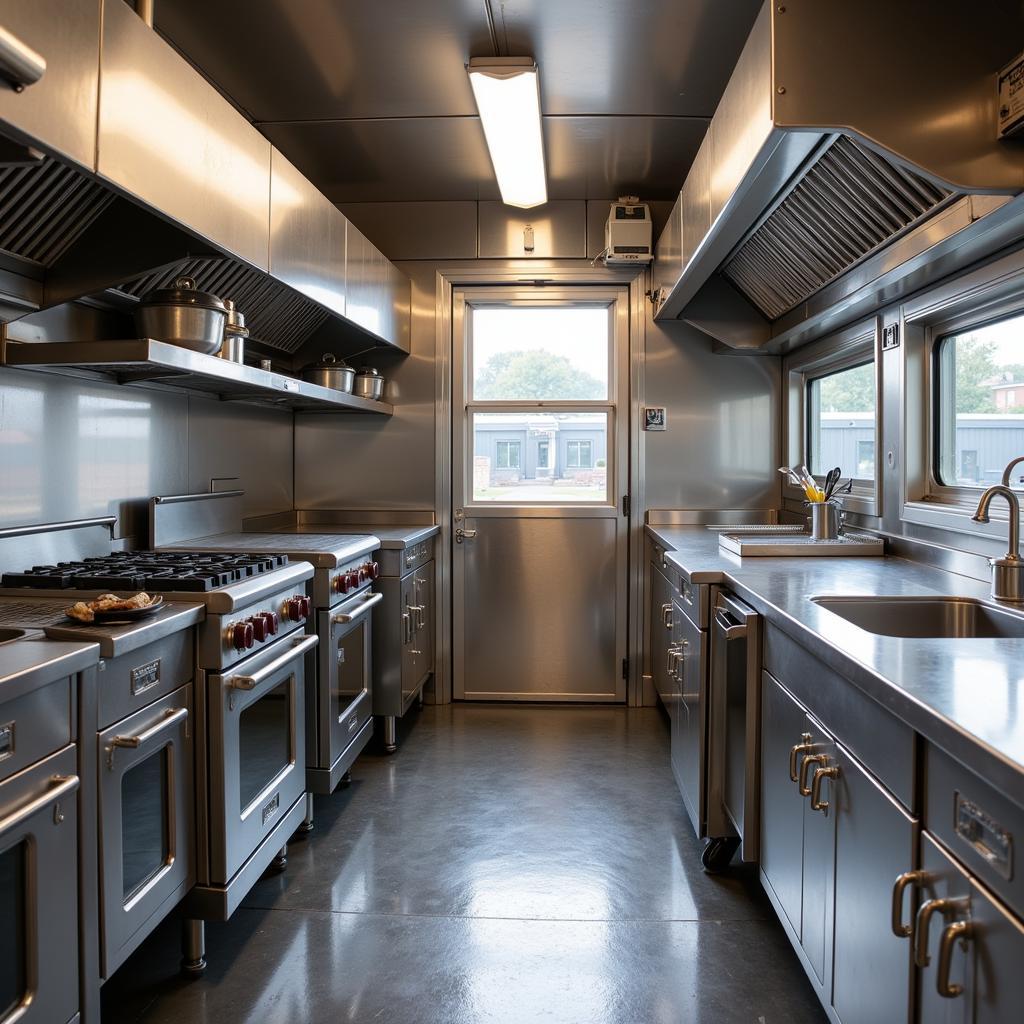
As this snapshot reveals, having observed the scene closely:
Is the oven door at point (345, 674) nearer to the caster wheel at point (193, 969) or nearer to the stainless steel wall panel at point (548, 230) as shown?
the caster wheel at point (193, 969)

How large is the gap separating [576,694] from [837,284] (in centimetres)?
245

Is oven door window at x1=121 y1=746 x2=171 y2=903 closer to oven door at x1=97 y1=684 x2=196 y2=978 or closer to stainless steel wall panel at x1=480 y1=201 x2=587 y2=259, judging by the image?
oven door at x1=97 y1=684 x2=196 y2=978

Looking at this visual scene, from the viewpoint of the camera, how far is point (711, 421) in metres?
4.41

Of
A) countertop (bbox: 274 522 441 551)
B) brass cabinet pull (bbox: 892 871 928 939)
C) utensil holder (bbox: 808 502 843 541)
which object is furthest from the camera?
countertop (bbox: 274 522 441 551)

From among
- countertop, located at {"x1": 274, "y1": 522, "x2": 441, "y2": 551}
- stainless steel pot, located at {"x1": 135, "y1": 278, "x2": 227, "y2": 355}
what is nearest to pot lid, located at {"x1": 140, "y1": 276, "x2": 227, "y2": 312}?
stainless steel pot, located at {"x1": 135, "y1": 278, "x2": 227, "y2": 355}

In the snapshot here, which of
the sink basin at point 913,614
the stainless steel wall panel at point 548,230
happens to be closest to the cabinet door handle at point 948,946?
the sink basin at point 913,614

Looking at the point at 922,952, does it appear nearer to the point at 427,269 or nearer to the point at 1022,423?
the point at 1022,423

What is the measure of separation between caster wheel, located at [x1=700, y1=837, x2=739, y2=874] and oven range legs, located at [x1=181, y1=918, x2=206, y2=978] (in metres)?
1.43

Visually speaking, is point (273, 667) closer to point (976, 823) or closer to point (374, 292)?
point (976, 823)

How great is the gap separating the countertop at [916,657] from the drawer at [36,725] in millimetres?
1356

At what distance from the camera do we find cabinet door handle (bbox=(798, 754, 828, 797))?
167 cm

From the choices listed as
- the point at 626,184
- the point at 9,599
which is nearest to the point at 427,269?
the point at 626,184

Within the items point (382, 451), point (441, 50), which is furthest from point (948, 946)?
point (382, 451)

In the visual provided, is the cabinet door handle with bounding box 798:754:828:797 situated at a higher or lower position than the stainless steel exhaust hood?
lower
